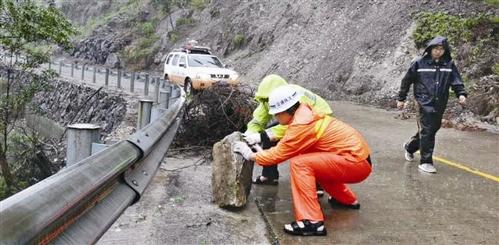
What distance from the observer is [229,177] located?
4797 millimetres

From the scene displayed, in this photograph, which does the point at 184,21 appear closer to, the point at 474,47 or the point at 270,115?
the point at 474,47

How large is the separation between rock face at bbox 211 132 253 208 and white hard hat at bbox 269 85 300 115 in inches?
24.0

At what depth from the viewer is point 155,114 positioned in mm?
7074

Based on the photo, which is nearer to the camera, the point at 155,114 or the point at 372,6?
the point at 155,114

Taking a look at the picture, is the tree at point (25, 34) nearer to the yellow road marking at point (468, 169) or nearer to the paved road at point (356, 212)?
the paved road at point (356, 212)

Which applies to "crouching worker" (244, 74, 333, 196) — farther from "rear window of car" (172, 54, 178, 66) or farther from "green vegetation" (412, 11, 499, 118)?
"rear window of car" (172, 54, 178, 66)

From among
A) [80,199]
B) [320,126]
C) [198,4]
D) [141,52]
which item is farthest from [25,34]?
[198,4]

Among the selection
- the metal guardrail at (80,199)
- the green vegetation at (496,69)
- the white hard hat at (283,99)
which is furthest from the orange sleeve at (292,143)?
the green vegetation at (496,69)

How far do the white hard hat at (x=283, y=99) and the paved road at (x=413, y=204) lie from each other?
101cm

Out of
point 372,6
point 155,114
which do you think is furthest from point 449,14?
point 155,114

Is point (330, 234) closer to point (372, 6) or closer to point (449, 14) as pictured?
point (449, 14)

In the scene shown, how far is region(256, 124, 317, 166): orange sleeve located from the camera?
4.48 m

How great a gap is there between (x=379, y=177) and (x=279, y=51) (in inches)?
808

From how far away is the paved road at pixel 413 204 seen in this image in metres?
4.39
